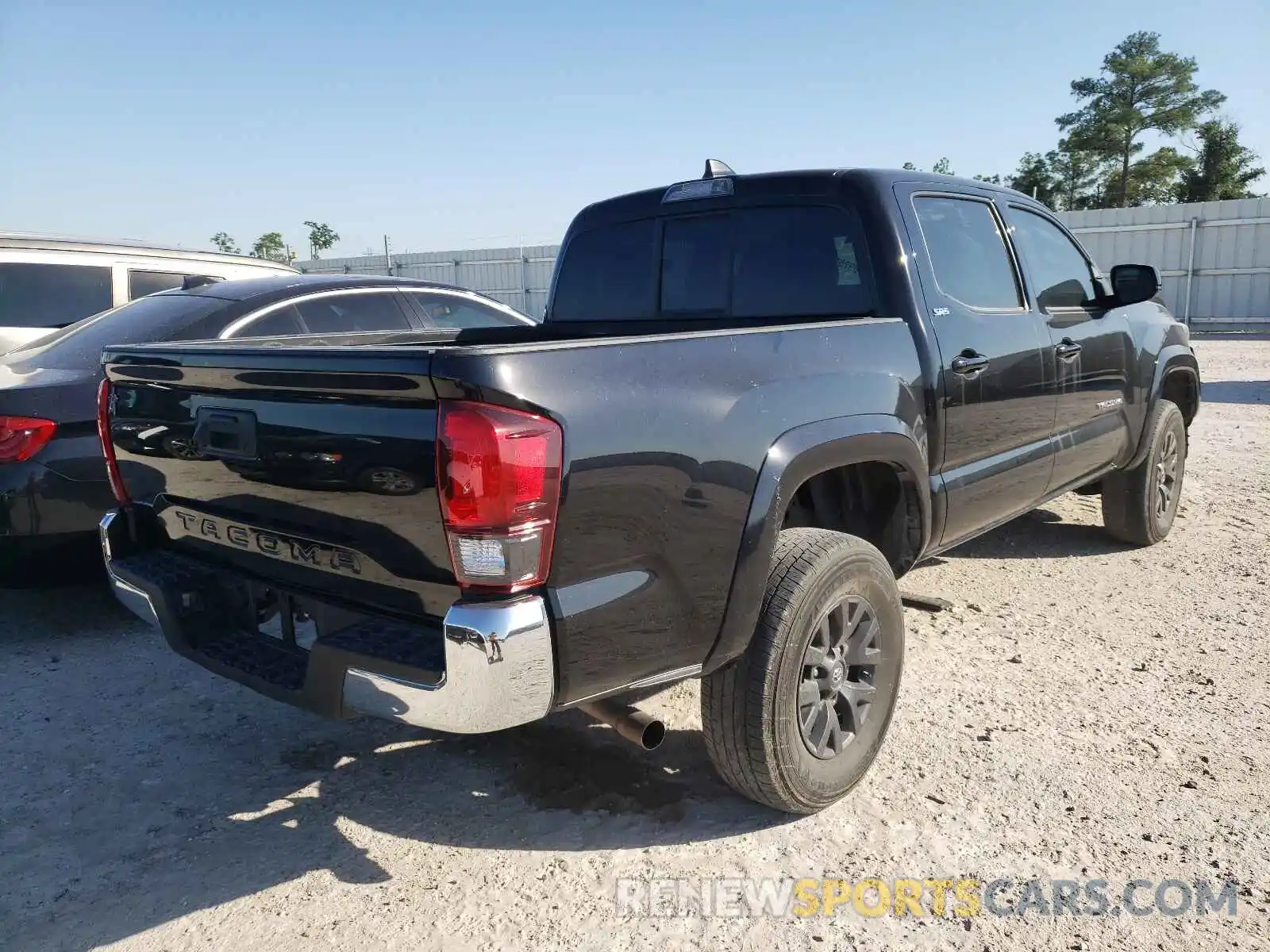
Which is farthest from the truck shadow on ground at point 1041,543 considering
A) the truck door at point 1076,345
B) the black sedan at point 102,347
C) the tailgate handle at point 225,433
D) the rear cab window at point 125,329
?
the rear cab window at point 125,329

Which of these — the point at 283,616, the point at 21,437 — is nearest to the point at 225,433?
the point at 283,616

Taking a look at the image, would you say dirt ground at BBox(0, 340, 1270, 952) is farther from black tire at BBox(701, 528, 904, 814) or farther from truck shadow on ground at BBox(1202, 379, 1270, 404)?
truck shadow on ground at BBox(1202, 379, 1270, 404)

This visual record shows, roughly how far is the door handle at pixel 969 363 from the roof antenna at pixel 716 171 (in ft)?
3.87

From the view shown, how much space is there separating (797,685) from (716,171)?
7.35 feet

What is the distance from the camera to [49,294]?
20.9 feet

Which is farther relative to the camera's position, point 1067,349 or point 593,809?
point 1067,349

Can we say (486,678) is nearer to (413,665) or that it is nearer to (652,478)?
(413,665)

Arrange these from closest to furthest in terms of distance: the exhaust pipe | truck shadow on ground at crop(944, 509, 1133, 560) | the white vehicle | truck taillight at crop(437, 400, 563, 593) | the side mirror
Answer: truck taillight at crop(437, 400, 563, 593)
the exhaust pipe
the side mirror
truck shadow on ground at crop(944, 509, 1133, 560)
the white vehicle

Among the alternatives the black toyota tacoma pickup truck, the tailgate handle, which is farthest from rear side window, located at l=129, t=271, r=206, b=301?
the tailgate handle

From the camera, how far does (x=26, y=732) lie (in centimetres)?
338

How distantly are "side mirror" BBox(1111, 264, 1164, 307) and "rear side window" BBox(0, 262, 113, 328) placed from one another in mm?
6568

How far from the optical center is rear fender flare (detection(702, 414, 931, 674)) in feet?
7.85

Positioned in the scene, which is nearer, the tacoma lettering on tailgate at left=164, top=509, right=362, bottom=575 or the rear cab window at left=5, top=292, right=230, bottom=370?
the tacoma lettering on tailgate at left=164, top=509, right=362, bottom=575

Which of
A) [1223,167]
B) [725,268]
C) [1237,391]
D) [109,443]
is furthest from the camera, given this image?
[1223,167]
